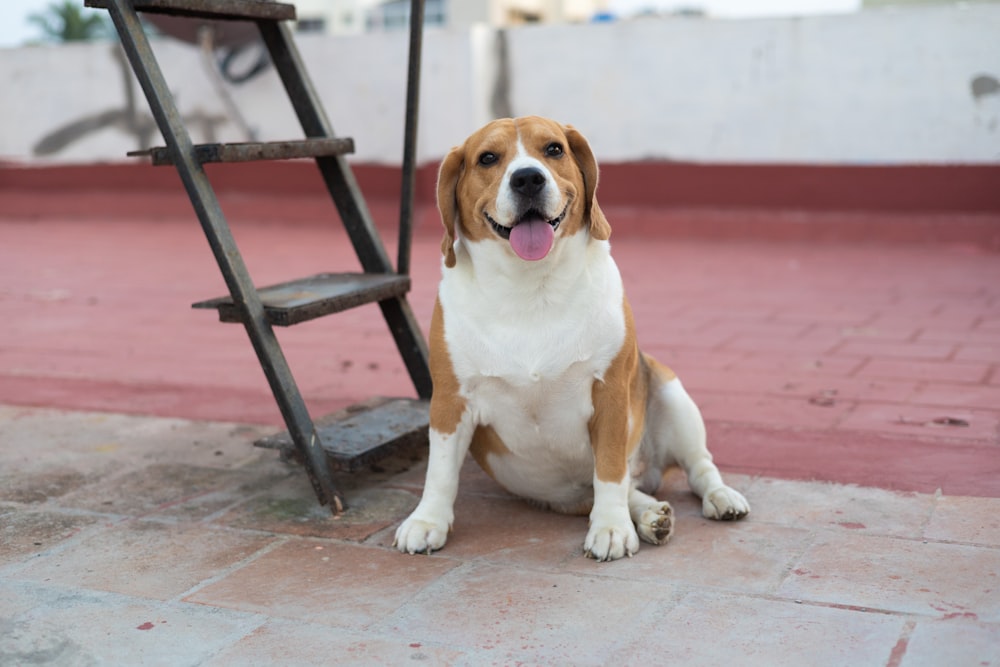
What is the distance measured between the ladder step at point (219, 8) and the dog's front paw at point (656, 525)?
1.99 meters

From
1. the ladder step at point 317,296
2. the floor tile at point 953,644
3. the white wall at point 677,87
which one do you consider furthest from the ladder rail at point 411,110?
the white wall at point 677,87

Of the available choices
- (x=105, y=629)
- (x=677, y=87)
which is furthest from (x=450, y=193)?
(x=677, y=87)

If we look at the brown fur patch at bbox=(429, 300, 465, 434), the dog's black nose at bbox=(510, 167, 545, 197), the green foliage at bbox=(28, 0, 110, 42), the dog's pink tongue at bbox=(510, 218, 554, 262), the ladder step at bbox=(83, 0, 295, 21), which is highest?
the ladder step at bbox=(83, 0, 295, 21)

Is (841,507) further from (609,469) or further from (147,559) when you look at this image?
(147,559)

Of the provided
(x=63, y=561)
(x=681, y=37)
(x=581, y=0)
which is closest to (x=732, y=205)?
(x=681, y=37)

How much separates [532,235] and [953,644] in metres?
1.34

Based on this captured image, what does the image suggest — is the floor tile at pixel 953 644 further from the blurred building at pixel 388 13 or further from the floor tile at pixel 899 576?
the blurred building at pixel 388 13

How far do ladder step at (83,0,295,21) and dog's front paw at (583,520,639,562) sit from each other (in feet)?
6.34

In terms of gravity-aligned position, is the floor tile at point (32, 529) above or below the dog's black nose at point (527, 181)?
below

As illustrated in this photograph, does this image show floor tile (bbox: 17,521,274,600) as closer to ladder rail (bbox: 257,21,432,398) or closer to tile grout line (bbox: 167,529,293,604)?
tile grout line (bbox: 167,529,293,604)

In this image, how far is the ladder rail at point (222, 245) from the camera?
3301 mm

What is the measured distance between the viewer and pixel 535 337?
302cm

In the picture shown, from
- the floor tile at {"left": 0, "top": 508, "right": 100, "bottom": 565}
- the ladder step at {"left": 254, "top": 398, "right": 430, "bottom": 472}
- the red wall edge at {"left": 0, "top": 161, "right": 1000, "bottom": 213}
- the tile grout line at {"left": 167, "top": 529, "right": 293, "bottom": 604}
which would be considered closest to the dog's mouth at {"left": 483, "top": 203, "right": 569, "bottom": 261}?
the ladder step at {"left": 254, "top": 398, "right": 430, "bottom": 472}

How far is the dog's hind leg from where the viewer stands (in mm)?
3398
